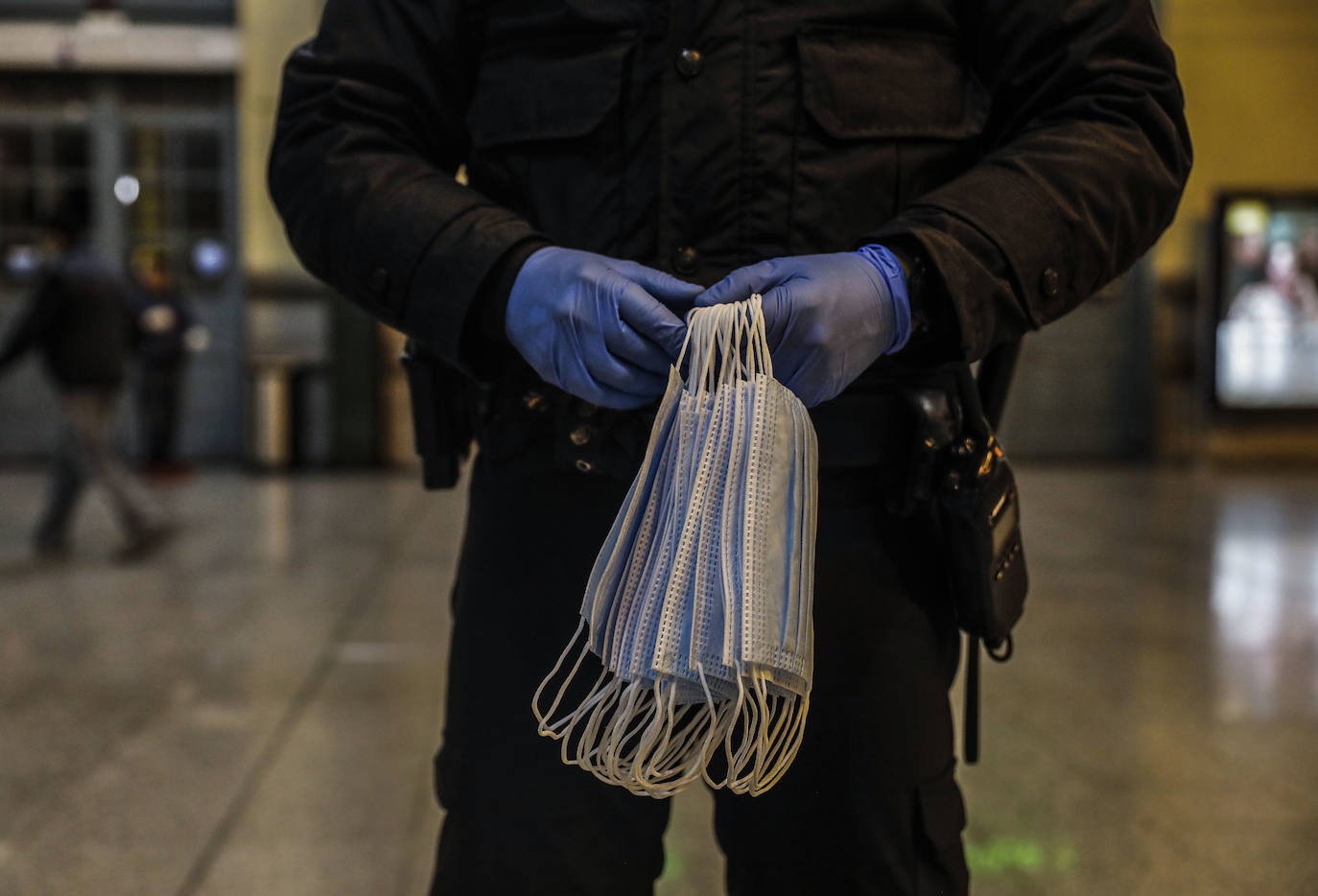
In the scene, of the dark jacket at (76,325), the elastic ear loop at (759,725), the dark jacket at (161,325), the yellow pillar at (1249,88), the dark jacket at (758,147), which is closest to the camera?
the elastic ear loop at (759,725)

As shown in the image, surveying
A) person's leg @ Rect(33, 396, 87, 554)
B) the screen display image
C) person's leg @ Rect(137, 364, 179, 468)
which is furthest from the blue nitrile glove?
the screen display image

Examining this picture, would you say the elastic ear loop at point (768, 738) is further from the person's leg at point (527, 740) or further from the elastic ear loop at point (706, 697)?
the person's leg at point (527, 740)

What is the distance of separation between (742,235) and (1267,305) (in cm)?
939

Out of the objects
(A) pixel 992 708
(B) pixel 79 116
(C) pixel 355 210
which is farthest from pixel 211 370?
(C) pixel 355 210

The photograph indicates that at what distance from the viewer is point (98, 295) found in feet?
20.4

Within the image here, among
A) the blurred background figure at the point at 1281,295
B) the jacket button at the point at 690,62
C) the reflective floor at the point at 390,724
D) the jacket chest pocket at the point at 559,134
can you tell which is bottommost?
the reflective floor at the point at 390,724

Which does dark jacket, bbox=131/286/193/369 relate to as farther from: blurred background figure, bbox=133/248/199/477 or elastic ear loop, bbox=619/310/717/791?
elastic ear loop, bbox=619/310/717/791

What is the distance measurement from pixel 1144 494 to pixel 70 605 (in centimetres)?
636

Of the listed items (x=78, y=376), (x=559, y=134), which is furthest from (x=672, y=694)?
(x=78, y=376)

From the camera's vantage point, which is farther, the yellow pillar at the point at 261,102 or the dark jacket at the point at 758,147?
the yellow pillar at the point at 261,102

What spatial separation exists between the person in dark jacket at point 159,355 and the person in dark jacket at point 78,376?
295 centimetres

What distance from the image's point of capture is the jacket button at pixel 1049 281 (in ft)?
3.52

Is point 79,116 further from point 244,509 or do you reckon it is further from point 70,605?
point 70,605

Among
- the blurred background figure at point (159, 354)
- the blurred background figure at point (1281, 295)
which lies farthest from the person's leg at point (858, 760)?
the blurred background figure at point (1281, 295)
